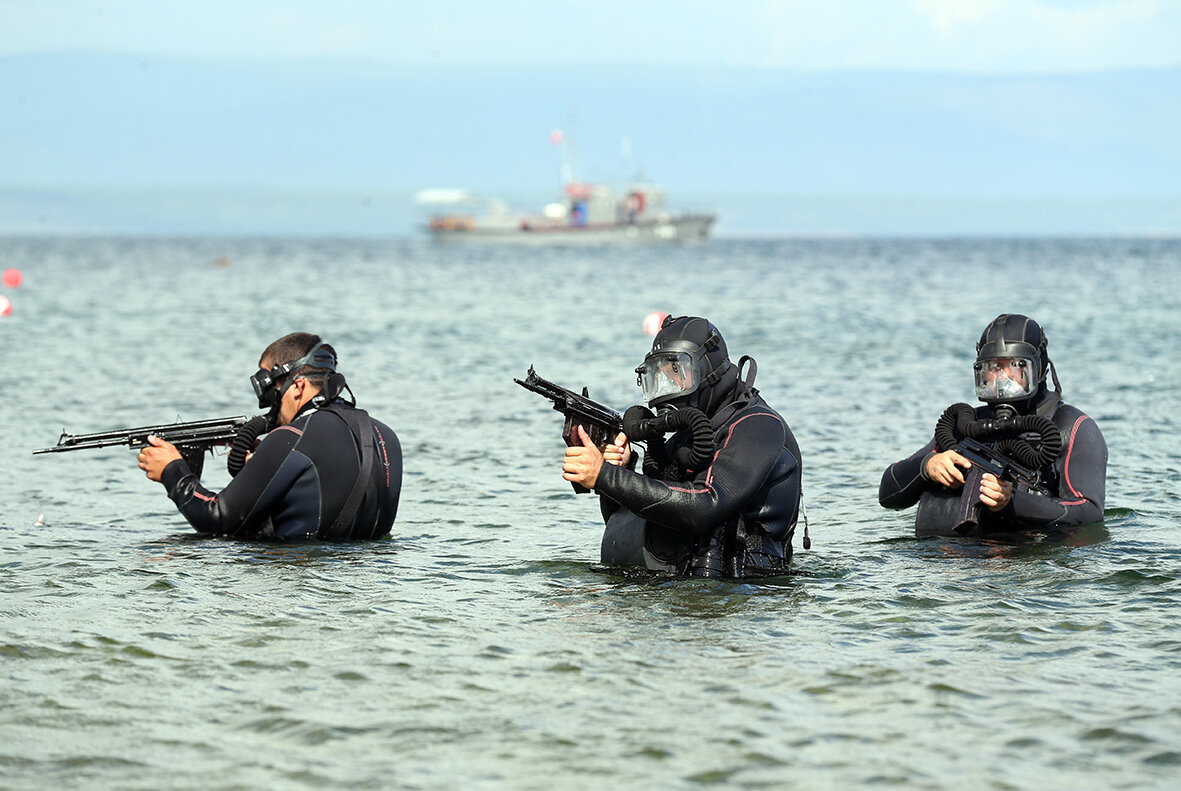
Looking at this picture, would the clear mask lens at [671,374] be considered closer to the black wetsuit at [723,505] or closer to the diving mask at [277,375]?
the black wetsuit at [723,505]

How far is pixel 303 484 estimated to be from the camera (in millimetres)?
9281

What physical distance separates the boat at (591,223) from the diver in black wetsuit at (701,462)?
387ft

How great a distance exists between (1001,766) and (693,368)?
284 centimetres

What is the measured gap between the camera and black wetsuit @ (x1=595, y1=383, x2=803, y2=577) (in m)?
7.73

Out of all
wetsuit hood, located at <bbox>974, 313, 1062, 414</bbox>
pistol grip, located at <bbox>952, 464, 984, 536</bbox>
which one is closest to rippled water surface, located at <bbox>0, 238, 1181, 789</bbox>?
pistol grip, located at <bbox>952, 464, 984, 536</bbox>

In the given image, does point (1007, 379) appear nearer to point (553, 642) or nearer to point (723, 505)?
point (723, 505)

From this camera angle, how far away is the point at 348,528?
383 inches

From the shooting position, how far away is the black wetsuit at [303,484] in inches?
360

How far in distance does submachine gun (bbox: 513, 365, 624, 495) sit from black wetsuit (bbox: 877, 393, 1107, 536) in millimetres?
2447

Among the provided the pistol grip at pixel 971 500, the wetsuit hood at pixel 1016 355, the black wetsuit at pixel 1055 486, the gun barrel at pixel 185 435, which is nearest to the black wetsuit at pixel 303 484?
the gun barrel at pixel 185 435

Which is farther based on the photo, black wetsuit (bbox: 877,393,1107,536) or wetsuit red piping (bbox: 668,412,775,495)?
black wetsuit (bbox: 877,393,1107,536)

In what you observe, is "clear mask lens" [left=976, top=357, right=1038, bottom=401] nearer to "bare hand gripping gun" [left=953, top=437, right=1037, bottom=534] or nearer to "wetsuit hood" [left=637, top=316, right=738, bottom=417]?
"bare hand gripping gun" [left=953, top=437, right=1037, bottom=534]

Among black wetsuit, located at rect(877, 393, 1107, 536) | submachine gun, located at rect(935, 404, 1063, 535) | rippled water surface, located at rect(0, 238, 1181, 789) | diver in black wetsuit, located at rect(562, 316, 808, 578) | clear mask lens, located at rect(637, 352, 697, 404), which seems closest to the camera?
rippled water surface, located at rect(0, 238, 1181, 789)

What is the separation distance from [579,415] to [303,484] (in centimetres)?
227
